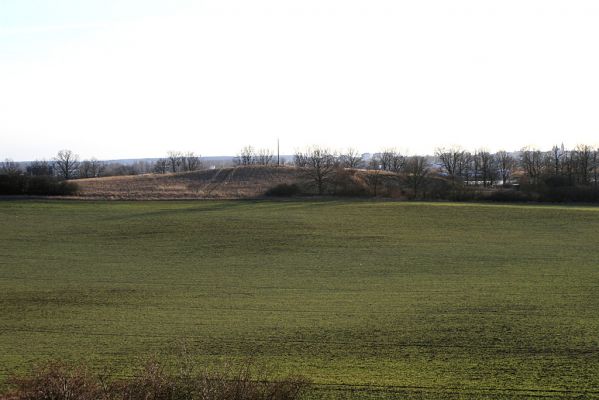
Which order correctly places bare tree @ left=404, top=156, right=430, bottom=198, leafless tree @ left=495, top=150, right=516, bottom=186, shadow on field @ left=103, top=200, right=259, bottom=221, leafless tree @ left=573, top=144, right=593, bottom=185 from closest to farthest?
1. shadow on field @ left=103, top=200, right=259, bottom=221
2. bare tree @ left=404, top=156, right=430, bottom=198
3. leafless tree @ left=573, top=144, right=593, bottom=185
4. leafless tree @ left=495, top=150, right=516, bottom=186

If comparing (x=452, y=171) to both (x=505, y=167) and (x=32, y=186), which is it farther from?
(x=32, y=186)

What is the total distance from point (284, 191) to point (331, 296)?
162ft

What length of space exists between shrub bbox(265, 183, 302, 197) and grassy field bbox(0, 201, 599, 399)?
1949 centimetres

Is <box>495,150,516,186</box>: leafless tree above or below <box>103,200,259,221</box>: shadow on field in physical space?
above

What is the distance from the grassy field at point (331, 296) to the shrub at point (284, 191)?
64.0 feet

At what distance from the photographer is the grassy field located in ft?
46.4

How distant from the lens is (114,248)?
133ft

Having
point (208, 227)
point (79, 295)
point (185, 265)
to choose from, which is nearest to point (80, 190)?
point (208, 227)

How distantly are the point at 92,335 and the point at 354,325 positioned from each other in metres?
7.66

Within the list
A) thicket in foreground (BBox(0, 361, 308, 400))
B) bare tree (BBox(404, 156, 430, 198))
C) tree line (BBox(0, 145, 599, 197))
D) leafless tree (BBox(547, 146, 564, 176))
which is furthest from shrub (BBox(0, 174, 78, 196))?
leafless tree (BBox(547, 146, 564, 176))

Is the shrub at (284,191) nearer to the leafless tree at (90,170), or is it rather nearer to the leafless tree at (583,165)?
the leafless tree at (583,165)

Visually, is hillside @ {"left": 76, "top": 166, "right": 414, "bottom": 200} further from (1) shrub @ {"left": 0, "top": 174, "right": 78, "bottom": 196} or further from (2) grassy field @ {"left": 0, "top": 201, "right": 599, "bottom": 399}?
(2) grassy field @ {"left": 0, "top": 201, "right": 599, "bottom": 399}

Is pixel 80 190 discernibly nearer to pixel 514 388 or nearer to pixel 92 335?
pixel 92 335

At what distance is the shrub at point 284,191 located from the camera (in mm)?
73438
